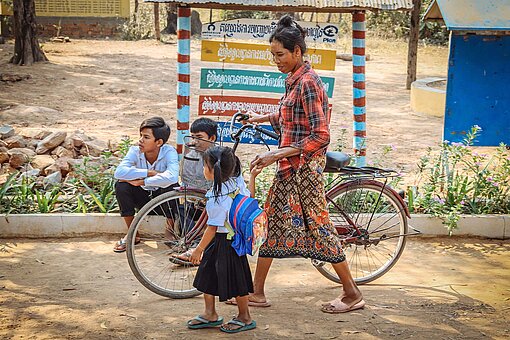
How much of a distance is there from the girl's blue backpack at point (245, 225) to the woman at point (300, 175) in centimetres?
27

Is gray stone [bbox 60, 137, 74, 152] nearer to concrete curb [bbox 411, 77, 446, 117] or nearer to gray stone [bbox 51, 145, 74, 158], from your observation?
gray stone [bbox 51, 145, 74, 158]

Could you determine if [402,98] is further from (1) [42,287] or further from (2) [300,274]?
(1) [42,287]

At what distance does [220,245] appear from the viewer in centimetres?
438

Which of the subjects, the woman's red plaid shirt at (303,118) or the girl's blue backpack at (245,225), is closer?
the girl's blue backpack at (245,225)

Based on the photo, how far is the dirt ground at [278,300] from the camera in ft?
15.0

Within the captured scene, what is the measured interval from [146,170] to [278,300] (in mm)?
1529

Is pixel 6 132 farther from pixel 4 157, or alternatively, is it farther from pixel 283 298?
pixel 283 298

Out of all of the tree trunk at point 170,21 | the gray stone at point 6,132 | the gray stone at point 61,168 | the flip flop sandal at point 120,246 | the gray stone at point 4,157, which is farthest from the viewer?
the tree trunk at point 170,21

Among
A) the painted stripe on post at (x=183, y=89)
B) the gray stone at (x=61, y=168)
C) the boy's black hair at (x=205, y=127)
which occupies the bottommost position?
the gray stone at (x=61, y=168)

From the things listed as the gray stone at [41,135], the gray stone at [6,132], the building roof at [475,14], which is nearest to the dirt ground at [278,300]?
the building roof at [475,14]

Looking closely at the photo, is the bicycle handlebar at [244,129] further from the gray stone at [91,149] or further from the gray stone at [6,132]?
the gray stone at [6,132]

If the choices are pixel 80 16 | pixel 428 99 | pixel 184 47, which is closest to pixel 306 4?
pixel 184 47

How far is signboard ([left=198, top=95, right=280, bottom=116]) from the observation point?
22.6 ft

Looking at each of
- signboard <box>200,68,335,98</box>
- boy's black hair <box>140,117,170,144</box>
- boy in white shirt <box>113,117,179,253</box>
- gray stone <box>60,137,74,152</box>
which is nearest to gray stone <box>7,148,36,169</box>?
gray stone <box>60,137,74,152</box>
